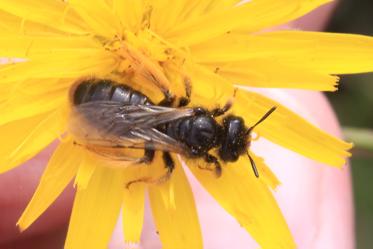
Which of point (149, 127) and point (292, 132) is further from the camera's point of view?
point (292, 132)

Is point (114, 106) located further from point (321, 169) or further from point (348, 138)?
point (348, 138)

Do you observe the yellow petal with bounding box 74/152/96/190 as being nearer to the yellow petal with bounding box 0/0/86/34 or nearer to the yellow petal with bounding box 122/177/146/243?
the yellow petal with bounding box 122/177/146/243

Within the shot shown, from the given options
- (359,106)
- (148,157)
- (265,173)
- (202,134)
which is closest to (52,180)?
(148,157)

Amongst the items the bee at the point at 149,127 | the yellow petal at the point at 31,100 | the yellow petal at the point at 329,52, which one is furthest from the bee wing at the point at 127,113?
the yellow petal at the point at 329,52

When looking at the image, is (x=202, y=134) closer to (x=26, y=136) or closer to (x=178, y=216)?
(x=178, y=216)

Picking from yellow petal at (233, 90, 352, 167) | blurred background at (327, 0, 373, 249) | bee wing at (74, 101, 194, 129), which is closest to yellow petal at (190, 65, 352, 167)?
yellow petal at (233, 90, 352, 167)

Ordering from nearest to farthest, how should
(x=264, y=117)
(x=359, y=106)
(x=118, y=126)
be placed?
(x=118, y=126), (x=264, y=117), (x=359, y=106)

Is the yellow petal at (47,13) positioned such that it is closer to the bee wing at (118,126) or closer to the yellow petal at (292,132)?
the bee wing at (118,126)
